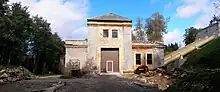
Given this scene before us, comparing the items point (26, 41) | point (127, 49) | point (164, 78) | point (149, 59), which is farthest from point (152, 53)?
point (26, 41)

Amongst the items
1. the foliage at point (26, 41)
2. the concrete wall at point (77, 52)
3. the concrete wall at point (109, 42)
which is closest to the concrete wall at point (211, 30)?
the concrete wall at point (109, 42)

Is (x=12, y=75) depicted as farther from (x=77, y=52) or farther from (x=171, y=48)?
(x=171, y=48)

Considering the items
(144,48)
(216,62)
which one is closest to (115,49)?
(144,48)

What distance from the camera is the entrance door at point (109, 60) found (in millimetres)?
34812

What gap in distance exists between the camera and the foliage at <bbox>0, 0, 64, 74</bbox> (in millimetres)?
27281

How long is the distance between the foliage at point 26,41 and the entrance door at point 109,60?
951 centimetres

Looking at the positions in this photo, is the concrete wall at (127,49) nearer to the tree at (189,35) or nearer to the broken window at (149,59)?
the broken window at (149,59)

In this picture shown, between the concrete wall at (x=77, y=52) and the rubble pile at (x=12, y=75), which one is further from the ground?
the concrete wall at (x=77, y=52)

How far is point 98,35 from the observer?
34844mm

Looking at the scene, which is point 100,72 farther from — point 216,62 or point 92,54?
point 216,62

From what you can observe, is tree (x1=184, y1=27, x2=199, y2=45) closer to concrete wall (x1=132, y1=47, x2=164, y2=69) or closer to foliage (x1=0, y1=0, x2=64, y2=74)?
foliage (x1=0, y1=0, x2=64, y2=74)

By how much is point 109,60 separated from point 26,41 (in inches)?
512

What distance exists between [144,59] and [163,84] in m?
14.0

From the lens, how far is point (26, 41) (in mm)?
39844
